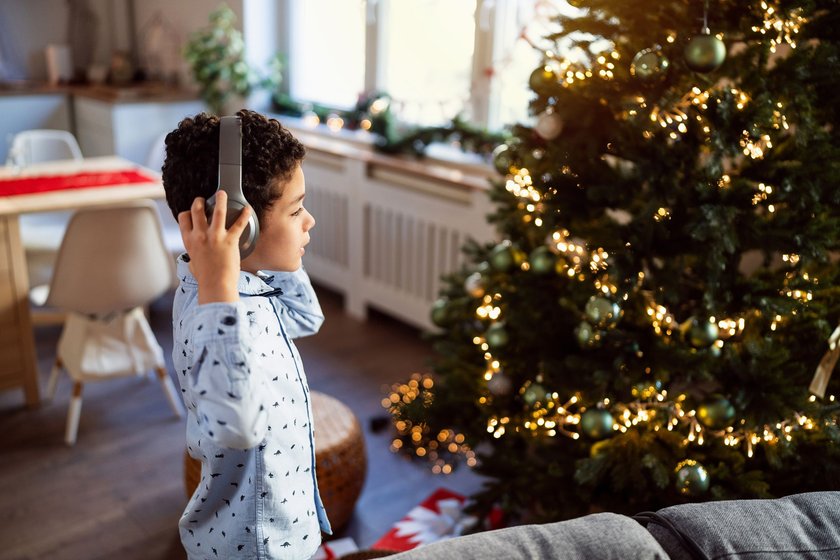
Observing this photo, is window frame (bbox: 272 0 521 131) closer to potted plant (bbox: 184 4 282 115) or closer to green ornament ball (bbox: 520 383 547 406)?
potted plant (bbox: 184 4 282 115)

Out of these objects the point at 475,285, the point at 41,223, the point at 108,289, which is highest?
the point at 475,285

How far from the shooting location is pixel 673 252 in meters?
Answer: 1.63

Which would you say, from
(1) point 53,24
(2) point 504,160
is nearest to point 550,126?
(2) point 504,160

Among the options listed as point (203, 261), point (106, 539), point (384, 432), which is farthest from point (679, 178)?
point (106, 539)

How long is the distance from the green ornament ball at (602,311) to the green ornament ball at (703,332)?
161 mm

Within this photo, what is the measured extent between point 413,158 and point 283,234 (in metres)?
2.50

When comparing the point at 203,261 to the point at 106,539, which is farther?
the point at 106,539

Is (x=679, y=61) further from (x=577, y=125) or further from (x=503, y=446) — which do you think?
(x=503, y=446)

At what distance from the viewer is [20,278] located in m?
2.74

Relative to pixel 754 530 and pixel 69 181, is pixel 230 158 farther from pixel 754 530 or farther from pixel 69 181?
pixel 69 181

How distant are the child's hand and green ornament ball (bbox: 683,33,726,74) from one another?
932 millimetres

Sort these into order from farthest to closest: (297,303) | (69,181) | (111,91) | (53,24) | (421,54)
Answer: (53,24) → (111,91) → (421,54) → (69,181) → (297,303)

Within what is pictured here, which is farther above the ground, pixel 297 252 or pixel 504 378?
pixel 297 252

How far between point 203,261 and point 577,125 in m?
1.03
